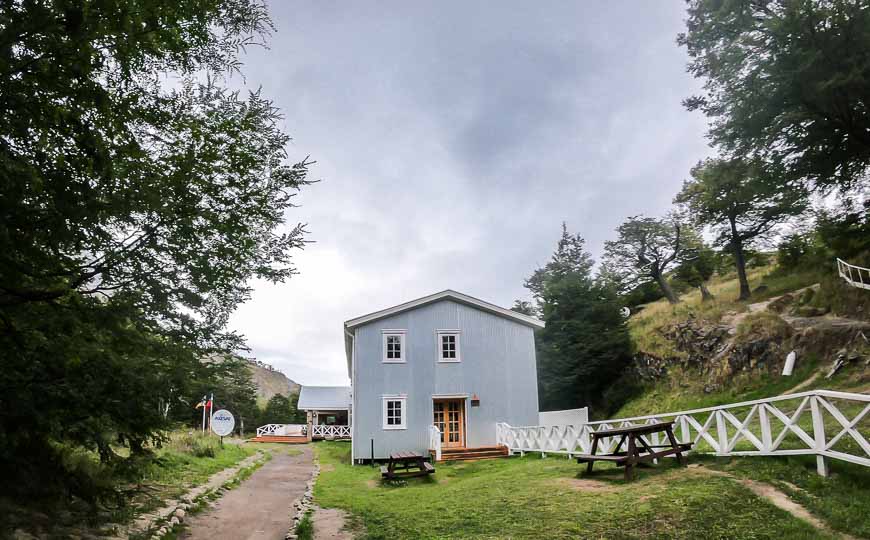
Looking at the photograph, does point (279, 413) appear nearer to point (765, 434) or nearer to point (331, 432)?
point (331, 432)

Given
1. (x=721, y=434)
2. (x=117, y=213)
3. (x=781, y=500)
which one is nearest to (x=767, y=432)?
(x=721, y=434)

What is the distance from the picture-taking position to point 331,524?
7.71 metres

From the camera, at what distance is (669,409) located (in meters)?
19.2

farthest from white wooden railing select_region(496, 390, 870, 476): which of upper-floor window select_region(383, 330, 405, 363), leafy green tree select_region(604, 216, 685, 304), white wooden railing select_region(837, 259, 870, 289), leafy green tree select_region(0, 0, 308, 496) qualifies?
leafy green tree select_region(604, 216, 685, 304)

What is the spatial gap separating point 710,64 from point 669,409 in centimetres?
1233

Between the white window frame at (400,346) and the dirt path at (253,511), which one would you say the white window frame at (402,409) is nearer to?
the white window frame at (400,346)

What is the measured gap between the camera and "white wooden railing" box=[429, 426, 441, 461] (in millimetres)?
16359

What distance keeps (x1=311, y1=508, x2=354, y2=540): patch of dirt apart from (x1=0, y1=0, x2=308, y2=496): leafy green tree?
2.74 m

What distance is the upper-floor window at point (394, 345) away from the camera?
1868 cm

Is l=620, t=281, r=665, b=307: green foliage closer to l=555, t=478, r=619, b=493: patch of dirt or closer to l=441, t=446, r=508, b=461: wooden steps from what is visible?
l=441, t=446, r=508, b=461: wooden steps

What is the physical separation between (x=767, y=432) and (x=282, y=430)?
34.7 metres

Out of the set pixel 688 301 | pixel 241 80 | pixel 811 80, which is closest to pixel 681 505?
pixel 241 80

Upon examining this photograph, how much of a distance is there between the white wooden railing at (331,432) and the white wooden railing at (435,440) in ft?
63.0

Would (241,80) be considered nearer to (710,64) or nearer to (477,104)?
(477,104)
